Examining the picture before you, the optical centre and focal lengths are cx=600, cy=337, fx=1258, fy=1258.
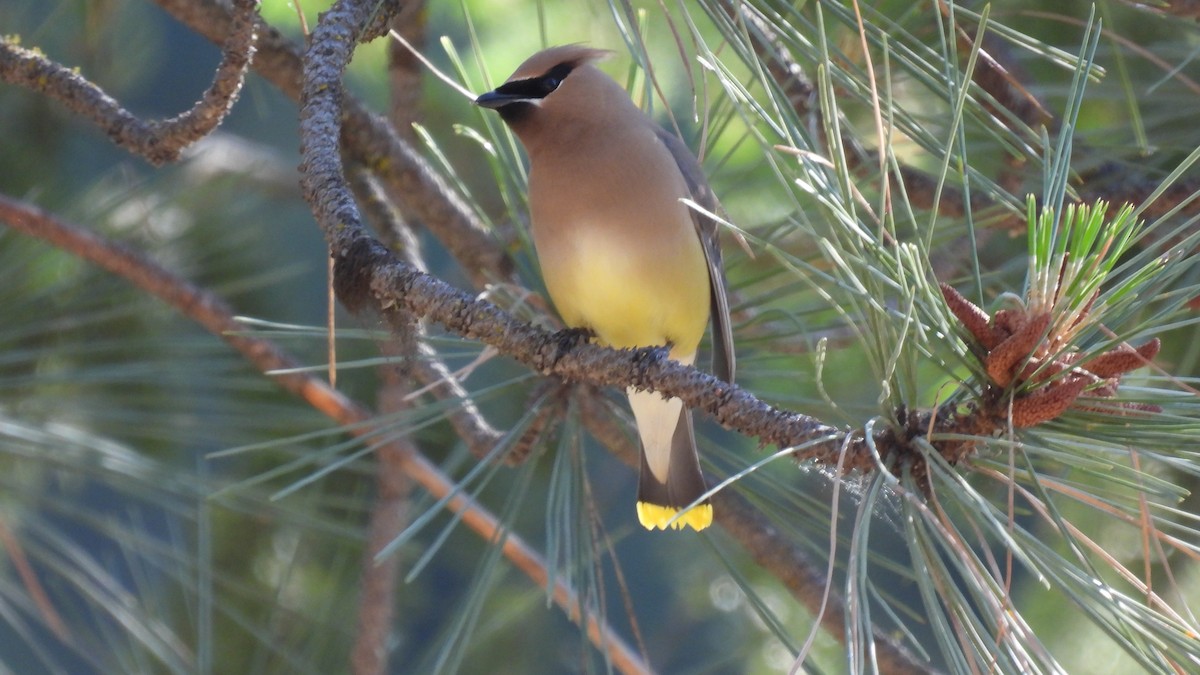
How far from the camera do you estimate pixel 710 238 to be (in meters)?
2.23

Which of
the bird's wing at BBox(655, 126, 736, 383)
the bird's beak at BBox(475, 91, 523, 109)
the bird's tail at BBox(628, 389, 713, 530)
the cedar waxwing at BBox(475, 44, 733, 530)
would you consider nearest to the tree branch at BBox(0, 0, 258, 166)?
the bird's beak at BBox(475, 91, 523, 109)

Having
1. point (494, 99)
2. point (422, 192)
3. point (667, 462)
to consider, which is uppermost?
point (494, 99)

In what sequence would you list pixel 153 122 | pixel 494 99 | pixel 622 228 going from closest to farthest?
pixel 153 122 < pixel 494 99 < pixel 622 228

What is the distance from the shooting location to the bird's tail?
7.22 ft

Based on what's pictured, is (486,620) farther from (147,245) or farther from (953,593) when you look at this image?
(953,593)

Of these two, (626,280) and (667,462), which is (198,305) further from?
(667,462)

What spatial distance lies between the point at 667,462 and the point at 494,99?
0.70 metres

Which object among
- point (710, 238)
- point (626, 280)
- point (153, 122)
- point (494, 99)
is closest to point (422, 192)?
point (494, 99)

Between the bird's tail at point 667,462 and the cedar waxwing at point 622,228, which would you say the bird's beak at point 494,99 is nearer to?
the cedar waxwing at point 622,228

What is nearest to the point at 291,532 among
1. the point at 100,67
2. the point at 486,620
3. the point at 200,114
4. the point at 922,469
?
the point at 486,620

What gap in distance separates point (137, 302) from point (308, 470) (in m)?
0.57

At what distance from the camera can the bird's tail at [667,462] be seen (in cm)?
220

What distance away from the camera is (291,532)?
3.05 m

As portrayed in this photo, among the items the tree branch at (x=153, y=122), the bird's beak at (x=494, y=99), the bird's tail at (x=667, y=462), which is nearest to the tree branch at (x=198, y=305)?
the bird's tail at (x=667, y=462)
